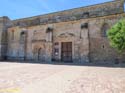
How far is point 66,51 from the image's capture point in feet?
72.7

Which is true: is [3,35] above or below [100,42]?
above

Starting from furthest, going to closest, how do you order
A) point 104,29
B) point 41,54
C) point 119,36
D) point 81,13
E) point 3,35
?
1. point 3,35
2. point 41,54
3. point 81,13
4. point 104,29
5. point 119,36

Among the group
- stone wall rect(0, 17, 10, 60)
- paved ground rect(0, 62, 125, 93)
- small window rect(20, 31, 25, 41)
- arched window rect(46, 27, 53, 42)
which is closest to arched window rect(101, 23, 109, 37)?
arched window rect(46, 27, 53, 42)

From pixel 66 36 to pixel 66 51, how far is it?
83.7 inches

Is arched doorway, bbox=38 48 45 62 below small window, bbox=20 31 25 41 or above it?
below

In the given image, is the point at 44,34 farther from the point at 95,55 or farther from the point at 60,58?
the point at 95,55

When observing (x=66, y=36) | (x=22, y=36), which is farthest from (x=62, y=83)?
(x=22, y=36)

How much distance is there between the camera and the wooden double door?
2180 cm

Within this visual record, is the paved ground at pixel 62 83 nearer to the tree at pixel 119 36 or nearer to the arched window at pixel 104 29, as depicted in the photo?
the tree at pixel 119 36

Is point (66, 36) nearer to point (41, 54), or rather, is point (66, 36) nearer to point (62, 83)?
point (41, 54)

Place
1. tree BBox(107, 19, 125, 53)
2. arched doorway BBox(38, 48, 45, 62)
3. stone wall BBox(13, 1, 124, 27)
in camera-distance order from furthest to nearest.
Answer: arched doorway BBox(38, 48, 45, 62) < stone wall BBox(13, 1, 124, 27) < tree BBox(107, 19, 125, 53)

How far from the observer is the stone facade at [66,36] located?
19.4 m

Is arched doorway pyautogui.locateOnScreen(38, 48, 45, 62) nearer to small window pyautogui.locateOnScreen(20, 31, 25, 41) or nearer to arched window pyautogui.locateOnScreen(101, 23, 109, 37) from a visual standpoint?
small window pyautogui.locateOnScreen(20, 31, 25, 41)

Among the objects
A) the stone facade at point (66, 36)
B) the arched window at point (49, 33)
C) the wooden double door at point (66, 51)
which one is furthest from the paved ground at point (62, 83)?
the arched window at point (49, 33)
